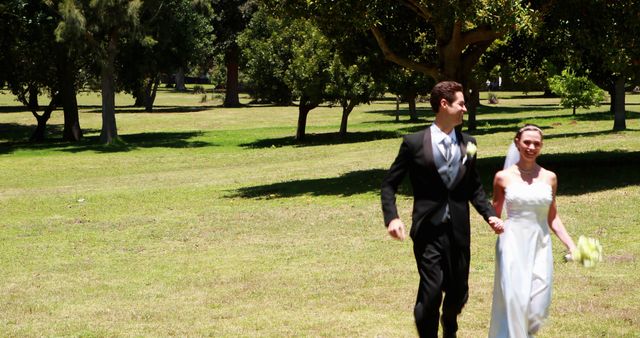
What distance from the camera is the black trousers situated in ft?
24.6

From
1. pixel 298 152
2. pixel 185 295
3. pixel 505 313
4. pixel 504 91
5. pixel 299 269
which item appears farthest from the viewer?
pixel 504 91

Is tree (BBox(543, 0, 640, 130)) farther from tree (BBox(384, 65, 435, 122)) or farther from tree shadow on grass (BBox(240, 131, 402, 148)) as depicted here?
tree (BBox(384, 65, 435, 122))

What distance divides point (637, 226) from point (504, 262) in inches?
345

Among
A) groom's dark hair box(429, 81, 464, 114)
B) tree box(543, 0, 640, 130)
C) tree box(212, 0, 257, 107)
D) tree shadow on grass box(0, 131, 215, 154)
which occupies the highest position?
tree box(212, 0, 257, 107)

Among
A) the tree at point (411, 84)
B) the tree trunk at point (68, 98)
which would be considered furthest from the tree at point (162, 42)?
the tree at point (411, 84)

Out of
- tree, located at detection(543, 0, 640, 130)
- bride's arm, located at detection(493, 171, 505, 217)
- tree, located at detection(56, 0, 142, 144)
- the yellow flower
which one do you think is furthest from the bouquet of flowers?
tree, located at detection(56, 0, 142, 144)

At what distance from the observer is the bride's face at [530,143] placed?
7.64m

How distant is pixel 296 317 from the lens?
33.7ft

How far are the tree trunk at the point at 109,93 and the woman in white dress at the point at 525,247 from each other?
130 ft

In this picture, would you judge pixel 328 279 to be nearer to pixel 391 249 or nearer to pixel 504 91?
pixel 391 249

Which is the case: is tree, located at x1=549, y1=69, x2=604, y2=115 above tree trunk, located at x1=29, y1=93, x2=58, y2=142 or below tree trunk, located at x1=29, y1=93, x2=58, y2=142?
above

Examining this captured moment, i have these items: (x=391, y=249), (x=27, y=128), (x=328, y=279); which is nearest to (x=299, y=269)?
(x=328, y=279)

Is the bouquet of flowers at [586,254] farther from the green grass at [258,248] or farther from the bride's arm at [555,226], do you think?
the green grass at [258,248]

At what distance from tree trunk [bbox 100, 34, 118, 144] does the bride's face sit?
3976 cm
